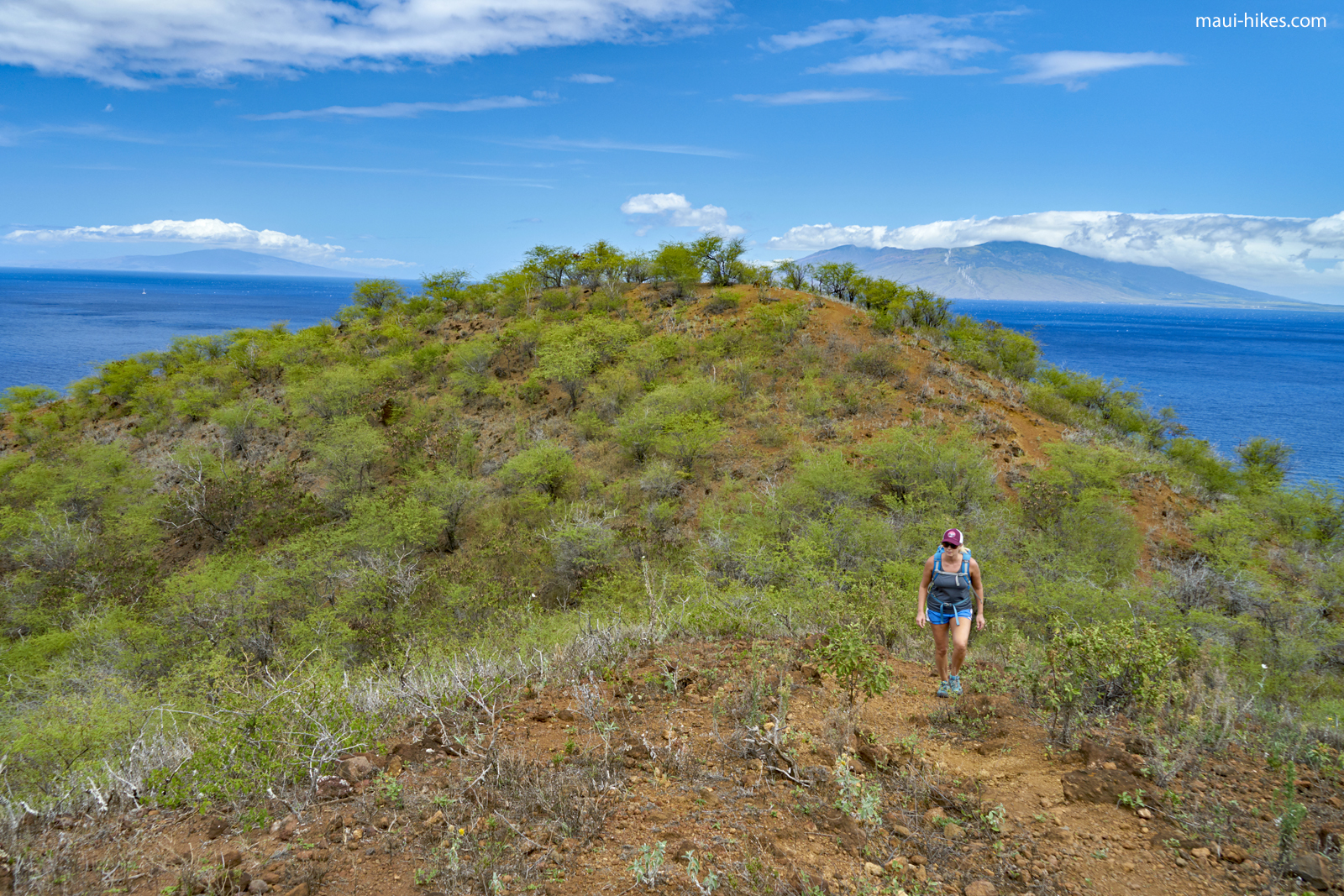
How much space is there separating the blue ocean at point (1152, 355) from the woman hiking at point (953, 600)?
142 feet

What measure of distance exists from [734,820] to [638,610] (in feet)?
27.5

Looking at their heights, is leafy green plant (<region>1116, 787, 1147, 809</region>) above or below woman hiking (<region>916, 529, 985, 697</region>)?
below

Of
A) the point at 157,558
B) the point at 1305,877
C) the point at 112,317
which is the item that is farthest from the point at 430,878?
the point at 112,317

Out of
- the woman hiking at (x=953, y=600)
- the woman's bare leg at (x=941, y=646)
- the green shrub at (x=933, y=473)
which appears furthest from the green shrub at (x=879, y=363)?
the woman's bare leg at (x=941, y=646)

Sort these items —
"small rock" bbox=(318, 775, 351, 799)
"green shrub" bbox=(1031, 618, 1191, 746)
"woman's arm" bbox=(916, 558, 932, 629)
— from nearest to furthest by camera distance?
"small rock" bbox=(318, 775, 351, 799), "green shrub" bbox=(1031, 618, 1191, 746), "woman's arm" bbox=(916, 558, 932, 629)

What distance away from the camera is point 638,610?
11.9m

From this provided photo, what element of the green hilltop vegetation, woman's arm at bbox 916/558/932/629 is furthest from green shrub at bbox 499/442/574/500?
woman's arm at bbox 916/558/932/629

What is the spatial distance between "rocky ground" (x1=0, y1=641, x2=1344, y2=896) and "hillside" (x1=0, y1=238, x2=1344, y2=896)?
0.03 metres

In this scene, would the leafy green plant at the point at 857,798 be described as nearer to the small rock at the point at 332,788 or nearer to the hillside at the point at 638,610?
the hillside at the point at 638,610

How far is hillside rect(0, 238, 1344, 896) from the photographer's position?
3.55 meters

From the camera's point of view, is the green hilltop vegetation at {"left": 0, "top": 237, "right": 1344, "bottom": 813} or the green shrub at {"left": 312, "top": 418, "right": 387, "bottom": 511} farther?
the green shrub at {"left": 312, "top": 418, "right": 387, "bottom": 511}

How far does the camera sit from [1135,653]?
4.76m

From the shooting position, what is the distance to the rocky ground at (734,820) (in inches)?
125

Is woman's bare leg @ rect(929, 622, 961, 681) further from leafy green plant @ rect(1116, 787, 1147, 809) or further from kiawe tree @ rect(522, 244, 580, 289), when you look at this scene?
kiawe tree @ rect(522, 244, 580, 289)
